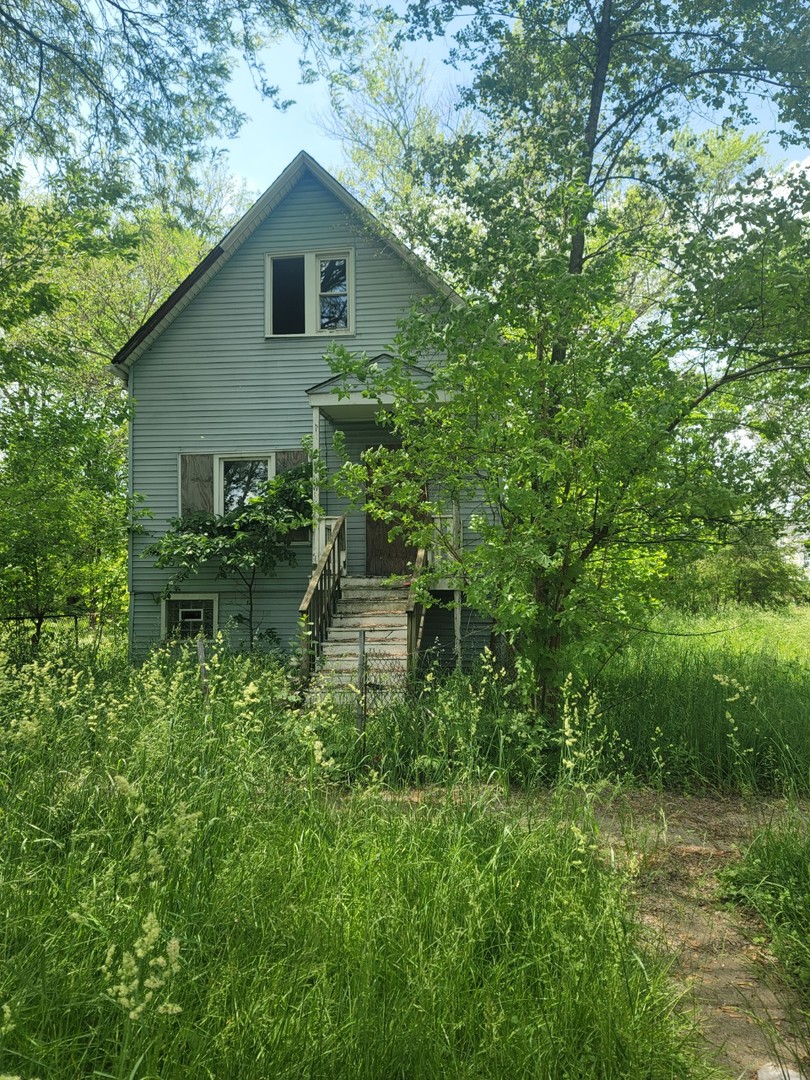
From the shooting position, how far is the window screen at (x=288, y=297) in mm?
13148

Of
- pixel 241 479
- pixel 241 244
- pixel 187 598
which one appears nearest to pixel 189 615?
pixel 187 598

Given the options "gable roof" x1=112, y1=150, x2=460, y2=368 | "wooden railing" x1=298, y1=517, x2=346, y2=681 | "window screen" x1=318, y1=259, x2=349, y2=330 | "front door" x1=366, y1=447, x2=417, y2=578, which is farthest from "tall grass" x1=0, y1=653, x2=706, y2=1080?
"window screen" x1=318, y1=259, x2=349, y2=330

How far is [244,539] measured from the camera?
39.4 feet

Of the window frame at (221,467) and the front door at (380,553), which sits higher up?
the window frame at (221,467)

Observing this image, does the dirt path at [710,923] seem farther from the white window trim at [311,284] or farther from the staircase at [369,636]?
the white window trim at [311,284]

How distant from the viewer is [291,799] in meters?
4.02

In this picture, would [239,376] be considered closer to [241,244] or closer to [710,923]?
[241,244]

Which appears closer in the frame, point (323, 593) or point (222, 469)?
point (323, 593)

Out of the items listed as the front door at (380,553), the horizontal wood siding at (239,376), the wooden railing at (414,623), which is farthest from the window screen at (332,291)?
the wooden railing at (414,623)

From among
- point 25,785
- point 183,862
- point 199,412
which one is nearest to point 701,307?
point 183,862

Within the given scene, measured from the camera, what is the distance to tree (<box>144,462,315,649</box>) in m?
11.8

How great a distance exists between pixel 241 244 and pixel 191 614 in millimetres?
6953

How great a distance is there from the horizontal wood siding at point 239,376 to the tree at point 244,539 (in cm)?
46

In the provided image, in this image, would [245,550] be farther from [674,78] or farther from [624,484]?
[674,78]
